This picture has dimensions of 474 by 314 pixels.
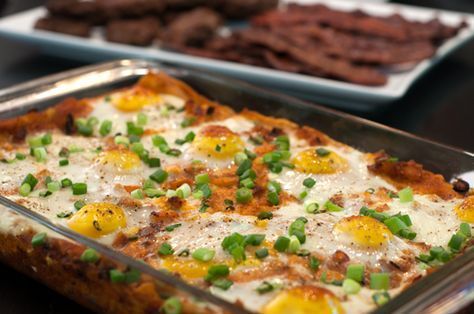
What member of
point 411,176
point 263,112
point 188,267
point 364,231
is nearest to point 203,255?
point 188,267

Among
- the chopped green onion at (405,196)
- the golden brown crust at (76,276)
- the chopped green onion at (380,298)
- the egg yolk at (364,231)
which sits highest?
the egg yolk at (364,231)

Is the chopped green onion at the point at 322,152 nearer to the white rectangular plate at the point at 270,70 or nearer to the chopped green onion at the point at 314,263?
the chopped green onion at the point at 314,263

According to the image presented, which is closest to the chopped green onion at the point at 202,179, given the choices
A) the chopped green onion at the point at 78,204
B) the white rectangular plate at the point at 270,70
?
the chopped green onion at the point at 78,204

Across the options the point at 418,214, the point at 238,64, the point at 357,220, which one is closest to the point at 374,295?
the point at 357,220

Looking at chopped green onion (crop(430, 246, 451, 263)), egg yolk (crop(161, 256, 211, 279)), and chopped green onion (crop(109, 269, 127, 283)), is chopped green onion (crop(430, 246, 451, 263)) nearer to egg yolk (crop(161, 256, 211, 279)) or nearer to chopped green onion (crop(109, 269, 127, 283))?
egg yolk (crop(161, 256, 211, 279))

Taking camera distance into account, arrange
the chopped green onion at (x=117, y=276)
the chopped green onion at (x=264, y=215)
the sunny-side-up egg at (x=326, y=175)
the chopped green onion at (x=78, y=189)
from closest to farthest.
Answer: the chopped green onion at (x=117, y=276)
the chopped green onion at (x=264, y=215)
the chopped green onion at (x=78, y=189)
the sunny-side-up egg at (x=326, y=175)

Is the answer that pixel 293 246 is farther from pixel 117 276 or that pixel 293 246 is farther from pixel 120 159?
pixel 120 159

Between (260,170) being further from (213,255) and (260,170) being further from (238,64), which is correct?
(238,64)

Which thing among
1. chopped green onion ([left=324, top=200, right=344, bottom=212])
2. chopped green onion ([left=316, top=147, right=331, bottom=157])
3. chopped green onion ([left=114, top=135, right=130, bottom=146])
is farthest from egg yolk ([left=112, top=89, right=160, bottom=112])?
chopped green onion ([left=324, top=200, right=344, bottom=212])
